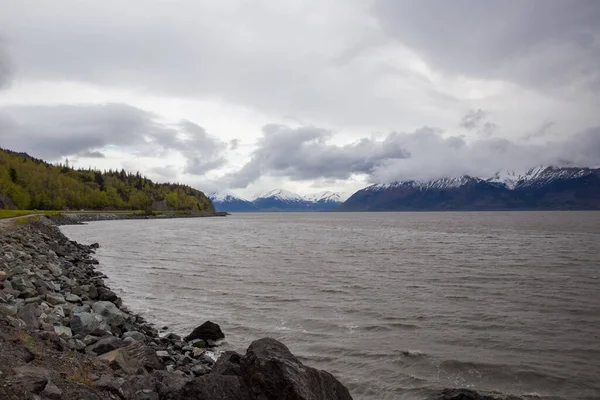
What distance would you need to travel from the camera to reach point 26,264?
28531 mm

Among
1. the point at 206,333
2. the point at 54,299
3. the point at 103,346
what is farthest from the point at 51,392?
the point at 54,299

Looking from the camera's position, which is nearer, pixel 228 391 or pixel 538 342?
pixel 228 391

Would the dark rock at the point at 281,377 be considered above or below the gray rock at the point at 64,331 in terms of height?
above

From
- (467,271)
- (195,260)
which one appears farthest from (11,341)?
(195,260)

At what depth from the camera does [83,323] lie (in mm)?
16234

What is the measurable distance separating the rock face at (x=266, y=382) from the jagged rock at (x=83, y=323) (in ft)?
28.7

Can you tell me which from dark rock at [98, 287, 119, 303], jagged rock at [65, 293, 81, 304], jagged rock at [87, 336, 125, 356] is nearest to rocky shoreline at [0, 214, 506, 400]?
jagged rock at [87, 336, 125, 356]

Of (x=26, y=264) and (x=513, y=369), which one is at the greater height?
(x=26, y=264)

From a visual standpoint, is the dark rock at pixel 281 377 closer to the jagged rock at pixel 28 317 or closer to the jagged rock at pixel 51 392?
the jagged rock at pixel 51 392

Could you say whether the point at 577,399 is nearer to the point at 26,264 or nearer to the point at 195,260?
the point at 26,264

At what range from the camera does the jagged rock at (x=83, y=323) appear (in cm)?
1589

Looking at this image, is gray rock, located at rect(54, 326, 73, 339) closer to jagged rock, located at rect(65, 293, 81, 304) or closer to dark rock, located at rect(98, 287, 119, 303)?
jagged rock, located at rect(65, 293, 81, 304)

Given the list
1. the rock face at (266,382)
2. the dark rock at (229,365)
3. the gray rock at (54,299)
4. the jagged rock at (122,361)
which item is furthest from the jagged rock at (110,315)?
the rock face at (266,382)

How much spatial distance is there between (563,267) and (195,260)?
1496 inches
